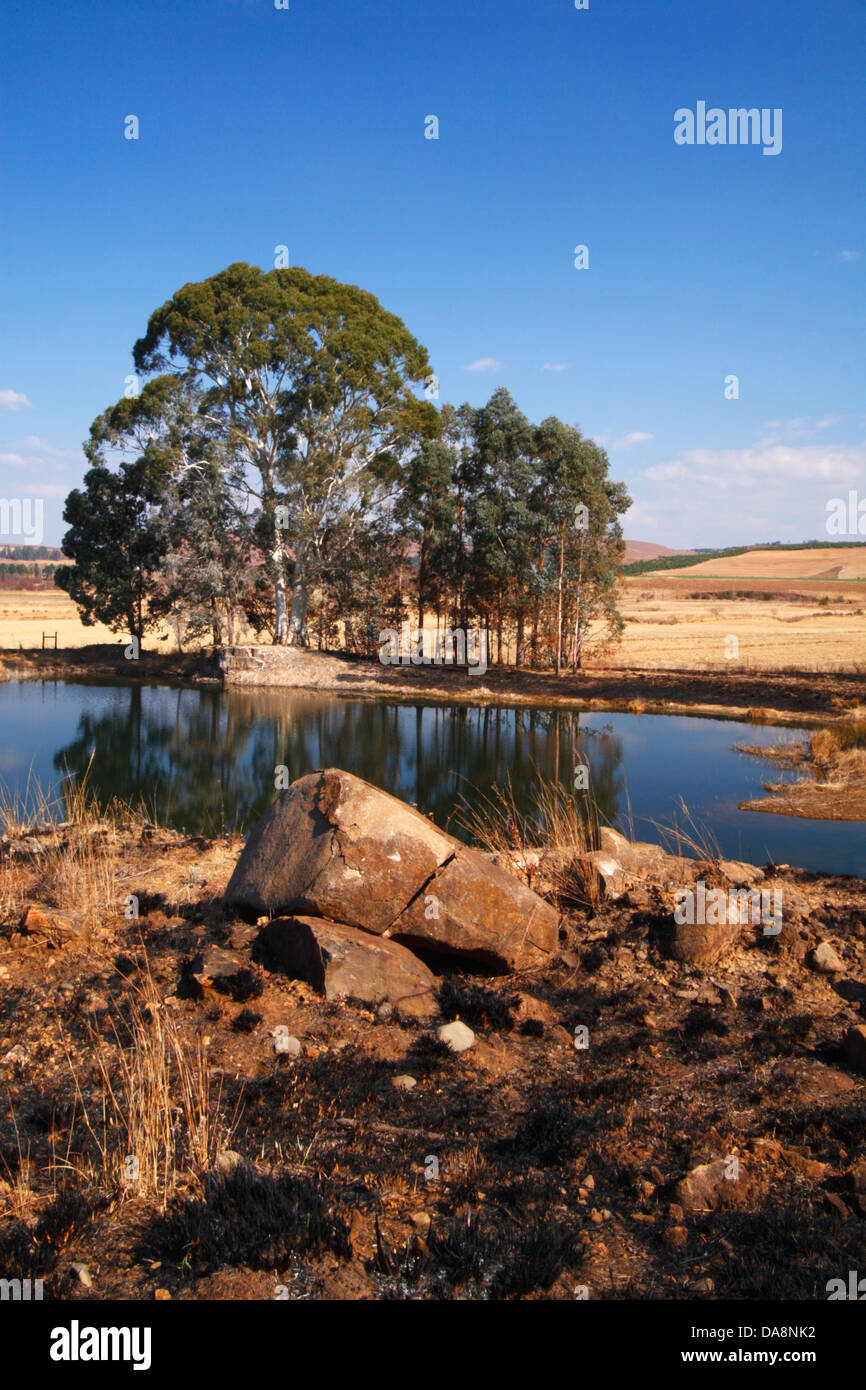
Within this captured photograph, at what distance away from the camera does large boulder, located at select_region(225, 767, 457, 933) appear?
23.8ft

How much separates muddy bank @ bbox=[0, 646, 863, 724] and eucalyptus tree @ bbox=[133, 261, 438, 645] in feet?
15.0

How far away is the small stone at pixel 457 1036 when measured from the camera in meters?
6.08

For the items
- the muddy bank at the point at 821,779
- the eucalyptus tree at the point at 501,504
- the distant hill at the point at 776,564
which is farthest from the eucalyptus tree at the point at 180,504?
the distant hill at the point at 776,564

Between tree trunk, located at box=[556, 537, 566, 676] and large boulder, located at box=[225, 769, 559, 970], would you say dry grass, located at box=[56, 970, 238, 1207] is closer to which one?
large boulder, located at box=[225, 769, 559, 970]

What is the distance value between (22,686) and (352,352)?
60.0 ft

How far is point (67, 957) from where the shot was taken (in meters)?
7.43

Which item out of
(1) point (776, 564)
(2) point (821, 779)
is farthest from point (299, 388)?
(1) point (776, 564)

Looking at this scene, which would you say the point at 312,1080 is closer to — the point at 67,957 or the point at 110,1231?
the point at 110,1231

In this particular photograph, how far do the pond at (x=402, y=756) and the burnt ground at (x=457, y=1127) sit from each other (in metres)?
5.72

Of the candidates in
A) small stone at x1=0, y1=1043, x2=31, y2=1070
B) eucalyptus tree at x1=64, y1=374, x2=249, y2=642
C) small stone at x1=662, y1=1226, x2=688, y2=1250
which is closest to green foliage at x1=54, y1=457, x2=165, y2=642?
eucalyptus tree at x1=64, y1=374, x2=249, y2=642

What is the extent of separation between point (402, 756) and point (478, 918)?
627 inches

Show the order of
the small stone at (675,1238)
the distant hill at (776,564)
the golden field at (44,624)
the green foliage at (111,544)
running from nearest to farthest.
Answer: the small stone at (675,1238) < the green foliage at (111,544) < the golden field at (44,624) < the distant hill at (776,564)

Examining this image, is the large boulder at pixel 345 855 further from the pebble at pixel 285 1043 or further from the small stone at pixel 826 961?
the small stone at pixel 826 961

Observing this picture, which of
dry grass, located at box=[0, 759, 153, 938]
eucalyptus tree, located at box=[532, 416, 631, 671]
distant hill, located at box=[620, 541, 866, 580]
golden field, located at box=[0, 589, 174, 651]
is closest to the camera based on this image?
dry grass, located at box=[0, 759, 153, 938]
